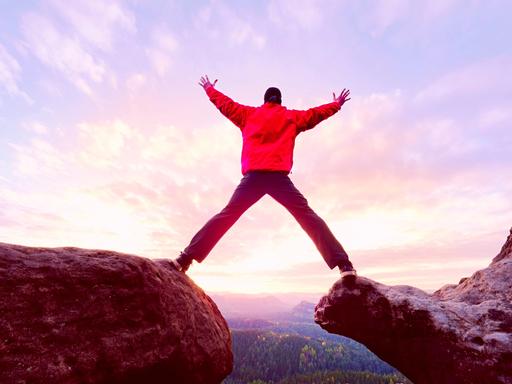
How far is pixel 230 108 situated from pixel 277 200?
8.00 ft

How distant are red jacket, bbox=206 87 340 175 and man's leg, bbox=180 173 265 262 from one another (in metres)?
0.38

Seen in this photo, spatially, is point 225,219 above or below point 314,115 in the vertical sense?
below

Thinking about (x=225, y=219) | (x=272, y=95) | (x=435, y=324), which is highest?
(x=272, y=95)

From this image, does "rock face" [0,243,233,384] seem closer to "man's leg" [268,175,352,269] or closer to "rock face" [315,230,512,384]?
"man's leg" [268,175,352,269]

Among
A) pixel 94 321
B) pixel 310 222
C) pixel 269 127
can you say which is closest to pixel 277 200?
pixel 310 222

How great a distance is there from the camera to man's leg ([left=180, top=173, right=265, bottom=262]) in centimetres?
627

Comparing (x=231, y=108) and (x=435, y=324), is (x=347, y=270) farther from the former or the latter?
(x=231, y=108)

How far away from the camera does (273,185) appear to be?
6.54m

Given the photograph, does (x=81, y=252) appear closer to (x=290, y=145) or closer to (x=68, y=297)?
(x=68, y=297)

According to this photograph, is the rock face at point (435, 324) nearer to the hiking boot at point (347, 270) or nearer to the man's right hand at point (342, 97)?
the hiking boot at point (347, 270)

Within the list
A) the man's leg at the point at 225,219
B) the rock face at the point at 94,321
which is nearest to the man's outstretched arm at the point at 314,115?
the man's leg at the point at 225,219

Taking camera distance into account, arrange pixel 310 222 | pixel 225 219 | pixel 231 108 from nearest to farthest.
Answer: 1. pixel 225 219
2. pixel 310 222
3. pixel 231 108

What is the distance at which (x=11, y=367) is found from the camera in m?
3.49

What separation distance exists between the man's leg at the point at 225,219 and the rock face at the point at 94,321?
2.20 feet
